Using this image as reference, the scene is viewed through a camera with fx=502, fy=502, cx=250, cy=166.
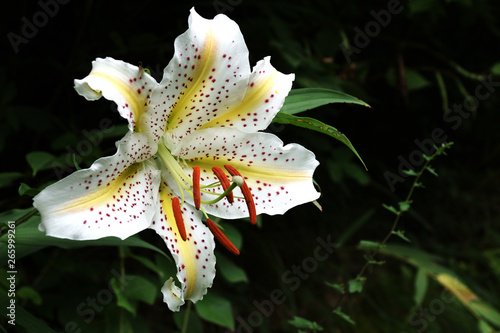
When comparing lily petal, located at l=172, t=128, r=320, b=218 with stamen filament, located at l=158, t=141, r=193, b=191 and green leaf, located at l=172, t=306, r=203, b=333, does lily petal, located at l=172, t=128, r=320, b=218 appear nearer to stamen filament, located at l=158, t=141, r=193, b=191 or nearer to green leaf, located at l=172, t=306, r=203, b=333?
stamen filament, located at l=158, t=141, r=193, b=191

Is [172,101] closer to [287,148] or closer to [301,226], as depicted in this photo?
[287,148]

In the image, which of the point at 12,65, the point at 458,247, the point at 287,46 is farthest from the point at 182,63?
the point at 458,247

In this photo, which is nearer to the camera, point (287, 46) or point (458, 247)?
point (287, 46)
